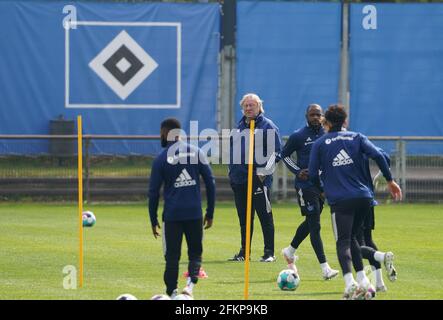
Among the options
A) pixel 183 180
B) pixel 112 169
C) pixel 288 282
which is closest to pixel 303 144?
pixel 288 282

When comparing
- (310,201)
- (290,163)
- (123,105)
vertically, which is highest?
(123,105)

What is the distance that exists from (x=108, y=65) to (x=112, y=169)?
2.85m

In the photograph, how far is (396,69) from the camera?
29562 mm

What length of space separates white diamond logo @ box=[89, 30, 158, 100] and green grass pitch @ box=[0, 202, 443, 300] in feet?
12.1

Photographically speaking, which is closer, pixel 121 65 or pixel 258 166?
pixel 258 166

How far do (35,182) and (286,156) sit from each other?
12182 mm

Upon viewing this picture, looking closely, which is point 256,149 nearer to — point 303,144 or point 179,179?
point 303,144

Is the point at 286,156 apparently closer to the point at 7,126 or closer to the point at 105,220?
the point at 105,220

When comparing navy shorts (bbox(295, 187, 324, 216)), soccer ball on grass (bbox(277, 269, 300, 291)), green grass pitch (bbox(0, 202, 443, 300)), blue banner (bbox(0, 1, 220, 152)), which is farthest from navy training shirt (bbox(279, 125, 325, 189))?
blue banner (bbox(0, 1, 220, 152))

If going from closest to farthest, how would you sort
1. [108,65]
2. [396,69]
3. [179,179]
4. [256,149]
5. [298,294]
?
1. [179,179]
2. [298,294]
3. [256,149]
4. [108,65]
5. [396,69]

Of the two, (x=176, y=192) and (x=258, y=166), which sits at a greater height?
(x=176, y=192)

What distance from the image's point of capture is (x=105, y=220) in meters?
23.2

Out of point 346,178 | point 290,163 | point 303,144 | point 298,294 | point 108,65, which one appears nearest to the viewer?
point 346,178
